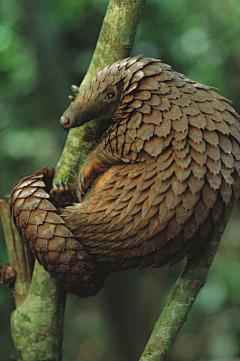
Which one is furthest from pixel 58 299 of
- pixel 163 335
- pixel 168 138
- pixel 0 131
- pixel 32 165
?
pixel 0 131

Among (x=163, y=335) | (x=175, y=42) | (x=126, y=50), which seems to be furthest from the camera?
(x=175, y=42)

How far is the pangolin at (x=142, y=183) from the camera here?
2.04 ft

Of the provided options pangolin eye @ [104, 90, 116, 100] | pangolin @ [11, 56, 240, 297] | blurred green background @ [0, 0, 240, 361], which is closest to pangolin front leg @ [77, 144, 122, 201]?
pangolin @ [11, 56, 240, 297]

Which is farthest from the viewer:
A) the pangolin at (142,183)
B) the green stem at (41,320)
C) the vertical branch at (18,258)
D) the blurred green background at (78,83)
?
the blurred green background at (78,83)

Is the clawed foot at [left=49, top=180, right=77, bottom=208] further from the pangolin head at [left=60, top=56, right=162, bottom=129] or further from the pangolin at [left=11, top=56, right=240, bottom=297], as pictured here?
the pangolin head at [left=60, top=56, right=162, bottom=129]

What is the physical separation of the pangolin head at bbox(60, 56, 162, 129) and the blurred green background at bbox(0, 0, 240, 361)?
66 centimetres

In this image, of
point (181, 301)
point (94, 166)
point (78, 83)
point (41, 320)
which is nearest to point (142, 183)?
point (94, 166)

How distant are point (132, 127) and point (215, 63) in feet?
2.72

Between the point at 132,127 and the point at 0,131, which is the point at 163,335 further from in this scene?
the point at 0,131

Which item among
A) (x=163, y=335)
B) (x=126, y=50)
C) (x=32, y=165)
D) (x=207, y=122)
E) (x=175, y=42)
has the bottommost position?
(x=163, y=335)

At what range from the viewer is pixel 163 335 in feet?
2.45

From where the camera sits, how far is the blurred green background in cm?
130

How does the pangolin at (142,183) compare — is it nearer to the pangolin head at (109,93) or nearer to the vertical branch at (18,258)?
the pangolin head at (109,93)

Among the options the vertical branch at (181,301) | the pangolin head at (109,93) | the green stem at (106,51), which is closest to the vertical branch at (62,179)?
the green stem at (106,51)
